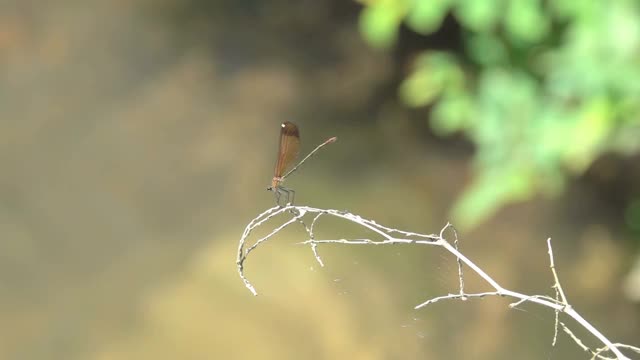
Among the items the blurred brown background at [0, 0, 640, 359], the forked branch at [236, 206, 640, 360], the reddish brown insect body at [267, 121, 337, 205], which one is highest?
the blurred brown background at [0, 0, 640, 359]

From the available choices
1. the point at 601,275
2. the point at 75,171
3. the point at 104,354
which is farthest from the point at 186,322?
the point at 601,275

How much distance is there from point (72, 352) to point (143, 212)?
0.69 feet

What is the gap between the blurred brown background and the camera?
38.8 inches

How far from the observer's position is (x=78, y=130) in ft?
3.84

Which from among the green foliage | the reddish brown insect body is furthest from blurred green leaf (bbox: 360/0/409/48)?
the reddish brown insect body

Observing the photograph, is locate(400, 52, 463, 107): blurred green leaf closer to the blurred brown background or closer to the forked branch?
the blurred brown background

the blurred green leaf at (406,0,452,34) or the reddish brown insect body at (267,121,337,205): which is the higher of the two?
the blurred green leaf at (406,0,452,34)

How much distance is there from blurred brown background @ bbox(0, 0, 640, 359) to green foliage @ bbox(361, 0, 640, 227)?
121 mm

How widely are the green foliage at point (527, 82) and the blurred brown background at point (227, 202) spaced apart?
0.40 ft

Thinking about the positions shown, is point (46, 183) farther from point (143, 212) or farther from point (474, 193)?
point (474, 193)

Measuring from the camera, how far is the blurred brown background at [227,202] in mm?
986

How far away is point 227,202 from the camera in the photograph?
3.73 ft

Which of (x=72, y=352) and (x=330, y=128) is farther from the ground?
(x=330, y=128)

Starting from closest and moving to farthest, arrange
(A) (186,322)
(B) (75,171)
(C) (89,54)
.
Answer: (A) (186,322), (B) (75,171), (C) (89,54)
